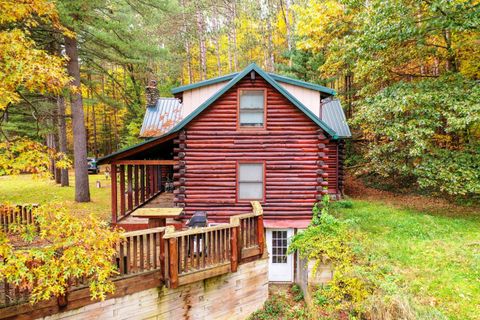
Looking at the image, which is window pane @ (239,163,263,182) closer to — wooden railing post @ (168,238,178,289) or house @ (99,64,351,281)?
house @ (99,64,351,281)

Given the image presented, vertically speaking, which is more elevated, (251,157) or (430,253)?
(251,157)

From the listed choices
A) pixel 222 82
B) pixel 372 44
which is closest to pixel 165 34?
pixel 222 82

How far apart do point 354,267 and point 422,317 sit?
2001 mm

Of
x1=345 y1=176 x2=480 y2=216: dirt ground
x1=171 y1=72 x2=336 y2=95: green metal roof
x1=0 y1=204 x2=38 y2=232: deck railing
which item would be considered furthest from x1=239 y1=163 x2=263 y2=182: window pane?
x1=345 y1=176 x2=480 y2=216: dirt ground

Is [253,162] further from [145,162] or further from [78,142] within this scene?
[78,142]

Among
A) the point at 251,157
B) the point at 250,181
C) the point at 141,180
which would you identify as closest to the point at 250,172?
the point at 250,181

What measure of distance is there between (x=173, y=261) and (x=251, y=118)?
588 centimetres

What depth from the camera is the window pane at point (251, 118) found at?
412 inches

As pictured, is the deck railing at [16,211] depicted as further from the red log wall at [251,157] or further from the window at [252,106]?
the window at [252,106]

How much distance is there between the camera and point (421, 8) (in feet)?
41.5

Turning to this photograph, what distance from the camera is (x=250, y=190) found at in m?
10.6

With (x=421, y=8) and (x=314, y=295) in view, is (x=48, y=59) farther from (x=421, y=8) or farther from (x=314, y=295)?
(x=421, y=8)

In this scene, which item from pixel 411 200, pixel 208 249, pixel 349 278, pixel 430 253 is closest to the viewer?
pixel 208 249

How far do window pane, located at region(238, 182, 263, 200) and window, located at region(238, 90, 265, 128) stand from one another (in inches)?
85.6
